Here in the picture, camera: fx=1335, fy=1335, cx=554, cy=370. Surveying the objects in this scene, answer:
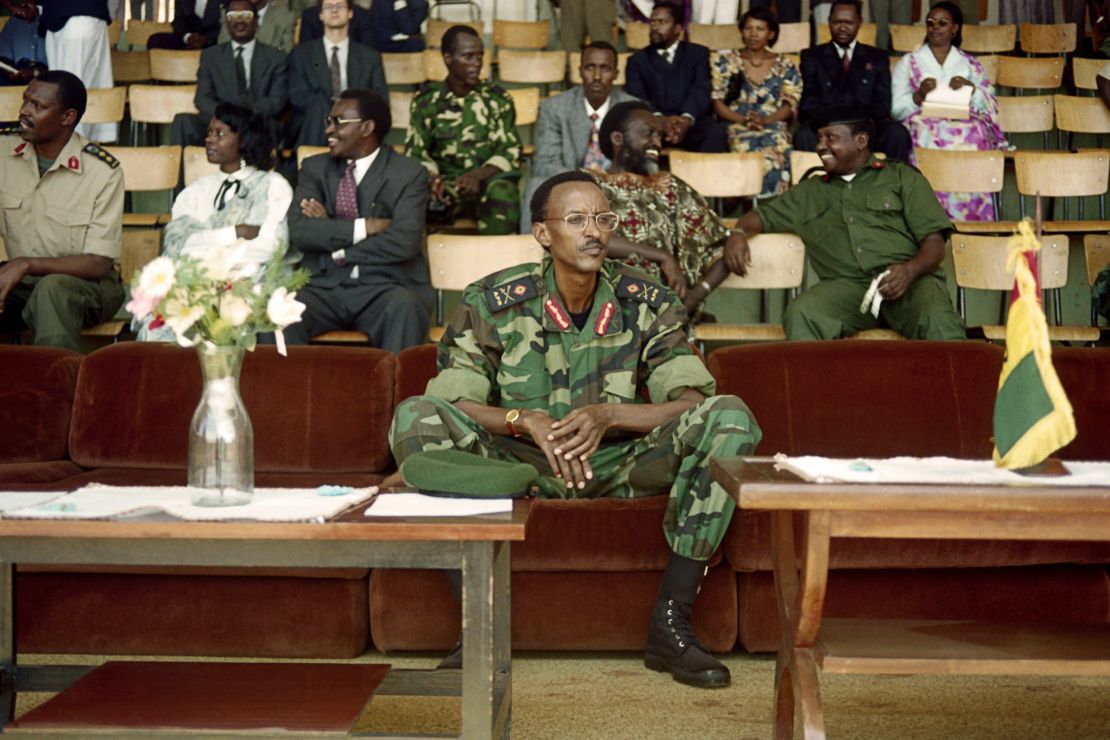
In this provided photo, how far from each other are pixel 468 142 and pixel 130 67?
2755 mm

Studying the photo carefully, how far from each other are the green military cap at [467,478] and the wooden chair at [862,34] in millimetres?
5661

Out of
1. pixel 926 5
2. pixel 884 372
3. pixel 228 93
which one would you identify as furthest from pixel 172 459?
pixel 926 5

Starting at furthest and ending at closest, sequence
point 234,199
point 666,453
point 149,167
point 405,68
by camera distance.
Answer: point 405,68
point 149,167
point 234,199
point 666,453

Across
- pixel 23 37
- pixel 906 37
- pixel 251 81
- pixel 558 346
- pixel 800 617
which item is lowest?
pixel 800 617

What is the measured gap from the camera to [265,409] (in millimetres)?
3615

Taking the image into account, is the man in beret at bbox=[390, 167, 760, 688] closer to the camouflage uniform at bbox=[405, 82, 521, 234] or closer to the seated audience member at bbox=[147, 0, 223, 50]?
the camouflage uniform at bbox=[405, 82, 521, 234]

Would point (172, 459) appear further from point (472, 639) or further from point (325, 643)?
point (472, 639)

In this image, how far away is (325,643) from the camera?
317 centimetres

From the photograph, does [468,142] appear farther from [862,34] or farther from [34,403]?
[34,403]

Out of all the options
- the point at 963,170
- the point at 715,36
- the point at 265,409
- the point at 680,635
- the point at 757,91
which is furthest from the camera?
the point at 715,36

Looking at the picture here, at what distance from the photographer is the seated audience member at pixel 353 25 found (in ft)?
24.0

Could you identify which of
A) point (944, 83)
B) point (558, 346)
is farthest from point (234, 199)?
point (944, 83)

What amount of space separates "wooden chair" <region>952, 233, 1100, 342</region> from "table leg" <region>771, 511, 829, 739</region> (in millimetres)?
2968

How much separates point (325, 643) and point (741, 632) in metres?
1.00
